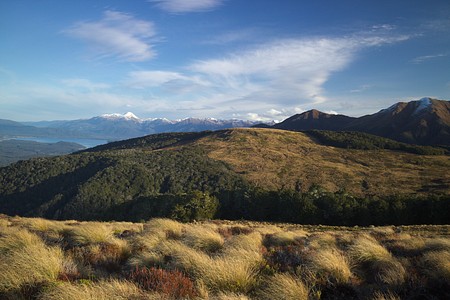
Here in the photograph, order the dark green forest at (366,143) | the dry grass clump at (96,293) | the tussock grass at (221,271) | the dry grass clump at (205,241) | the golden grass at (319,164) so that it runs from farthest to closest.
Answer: the dark green forest at (366,143), the golden grass at (319,164), the dry grass clump at (205,241), the tussock grass at (221,271), the dry grass clump at (96,293)

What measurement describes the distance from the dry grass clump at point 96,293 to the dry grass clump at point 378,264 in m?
5.06

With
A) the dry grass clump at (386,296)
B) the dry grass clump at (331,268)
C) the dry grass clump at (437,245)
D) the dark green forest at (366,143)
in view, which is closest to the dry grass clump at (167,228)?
the dry grass clump at (331,268)

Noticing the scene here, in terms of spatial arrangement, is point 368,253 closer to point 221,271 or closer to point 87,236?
point 221,271

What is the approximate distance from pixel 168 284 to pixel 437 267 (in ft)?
20.4

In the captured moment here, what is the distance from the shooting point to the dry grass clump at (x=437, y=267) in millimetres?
6207

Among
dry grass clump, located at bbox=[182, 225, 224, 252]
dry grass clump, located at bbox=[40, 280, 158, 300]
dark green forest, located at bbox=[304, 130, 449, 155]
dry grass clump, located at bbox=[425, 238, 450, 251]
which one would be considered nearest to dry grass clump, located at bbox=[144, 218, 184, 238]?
dry grass clump, located at bbox=[182, 225, 224, 252]

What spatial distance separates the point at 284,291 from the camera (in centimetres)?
532

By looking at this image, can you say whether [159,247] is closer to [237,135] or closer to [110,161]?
[110,161]

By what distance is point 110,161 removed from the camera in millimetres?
129500

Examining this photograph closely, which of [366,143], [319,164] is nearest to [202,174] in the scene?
[319,164]

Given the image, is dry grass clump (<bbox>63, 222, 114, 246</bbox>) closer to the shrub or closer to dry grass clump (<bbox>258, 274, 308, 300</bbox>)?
the shrub

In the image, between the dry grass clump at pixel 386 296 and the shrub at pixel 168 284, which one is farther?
the shrub at pixel 168 284

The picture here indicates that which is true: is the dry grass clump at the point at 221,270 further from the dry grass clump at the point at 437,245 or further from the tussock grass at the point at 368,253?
the dry grass clump at the point at 437,245

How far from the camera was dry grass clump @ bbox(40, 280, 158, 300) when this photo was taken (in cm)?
472
